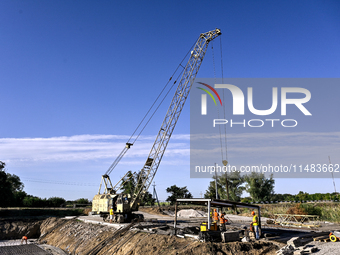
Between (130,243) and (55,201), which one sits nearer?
(130,243)

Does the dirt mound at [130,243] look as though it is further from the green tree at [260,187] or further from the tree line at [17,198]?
the green tree at [260,187]

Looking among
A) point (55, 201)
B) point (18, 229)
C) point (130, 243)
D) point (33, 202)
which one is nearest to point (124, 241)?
point (130, 243)

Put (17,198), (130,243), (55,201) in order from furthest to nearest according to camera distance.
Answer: (55,201) < (17,198) < (130,243)

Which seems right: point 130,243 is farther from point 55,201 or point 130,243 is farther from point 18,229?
point 55,201

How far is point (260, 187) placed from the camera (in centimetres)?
6794

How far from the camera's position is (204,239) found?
60.3 ft

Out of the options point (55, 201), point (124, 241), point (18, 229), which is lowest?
point (18, 229)

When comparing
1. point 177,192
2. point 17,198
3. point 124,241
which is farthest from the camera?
point 177,192

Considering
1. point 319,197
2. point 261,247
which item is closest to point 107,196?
point 261,247

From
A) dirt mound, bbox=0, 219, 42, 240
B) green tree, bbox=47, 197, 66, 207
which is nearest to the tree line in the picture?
green tree, bbox=47, 197, 66, 207

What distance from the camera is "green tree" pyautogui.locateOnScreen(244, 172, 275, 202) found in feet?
222

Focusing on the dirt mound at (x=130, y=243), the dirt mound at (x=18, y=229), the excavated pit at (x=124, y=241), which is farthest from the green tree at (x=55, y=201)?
the dirt mound at (x=130, y=243)

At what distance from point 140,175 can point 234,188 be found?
144 ft

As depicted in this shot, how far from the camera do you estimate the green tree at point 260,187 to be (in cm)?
6762
